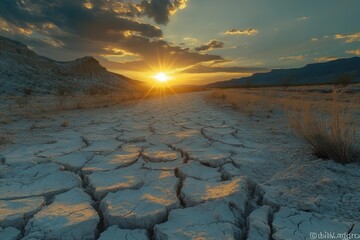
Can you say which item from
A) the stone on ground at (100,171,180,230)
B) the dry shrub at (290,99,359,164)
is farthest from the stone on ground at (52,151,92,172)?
the dry shrub at (290,99,359,164)

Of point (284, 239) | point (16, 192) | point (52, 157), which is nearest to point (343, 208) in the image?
point (284, 239)

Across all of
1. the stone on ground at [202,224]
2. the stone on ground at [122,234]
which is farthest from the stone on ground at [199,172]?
the stone on ground at [122,234]

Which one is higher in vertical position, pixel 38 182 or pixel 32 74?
pixel 32 74

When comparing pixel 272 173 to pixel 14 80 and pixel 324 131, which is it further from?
pixel 14 80

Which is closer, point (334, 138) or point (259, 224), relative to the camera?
point (259, 224)

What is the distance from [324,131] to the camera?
100 inches

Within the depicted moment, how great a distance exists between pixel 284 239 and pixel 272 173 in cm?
99

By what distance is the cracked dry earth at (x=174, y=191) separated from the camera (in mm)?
1477

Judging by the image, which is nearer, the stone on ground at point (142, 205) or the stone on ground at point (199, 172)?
the stone on ground at point (142, 205)

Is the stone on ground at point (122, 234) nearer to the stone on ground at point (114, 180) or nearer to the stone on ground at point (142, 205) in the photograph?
the stone on ground at point (142, 205)

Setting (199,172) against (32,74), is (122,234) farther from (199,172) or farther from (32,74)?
(32,74)

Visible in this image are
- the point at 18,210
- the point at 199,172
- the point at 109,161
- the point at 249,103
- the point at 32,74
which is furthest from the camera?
the point at 32,74

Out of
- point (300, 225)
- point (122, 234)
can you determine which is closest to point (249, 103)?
point (300, 225)

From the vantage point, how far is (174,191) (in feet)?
6.46
